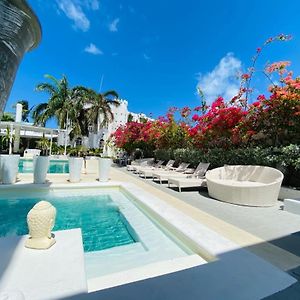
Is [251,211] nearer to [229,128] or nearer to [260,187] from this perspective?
[260,187]

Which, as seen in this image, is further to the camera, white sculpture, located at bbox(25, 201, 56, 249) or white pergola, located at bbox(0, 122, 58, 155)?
white pergola, located at bbox(0, 122, 58, 155)

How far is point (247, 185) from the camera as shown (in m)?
6.31

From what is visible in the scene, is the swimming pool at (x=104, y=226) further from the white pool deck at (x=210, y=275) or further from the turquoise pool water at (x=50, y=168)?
the turquoise pool water at (x=50, y=168)

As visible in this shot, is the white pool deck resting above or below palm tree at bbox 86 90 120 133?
below

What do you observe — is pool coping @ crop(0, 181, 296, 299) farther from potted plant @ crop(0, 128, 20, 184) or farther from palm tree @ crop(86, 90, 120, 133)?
palm tree @ crop(86, 90, 120, 133)

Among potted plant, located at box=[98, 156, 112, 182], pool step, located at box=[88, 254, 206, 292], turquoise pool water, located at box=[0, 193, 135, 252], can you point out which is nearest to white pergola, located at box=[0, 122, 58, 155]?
potted plant, located at box=[98, 156, 112, 182]

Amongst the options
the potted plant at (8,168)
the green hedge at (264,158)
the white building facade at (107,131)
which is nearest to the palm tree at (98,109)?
the white building facade at (107,131)

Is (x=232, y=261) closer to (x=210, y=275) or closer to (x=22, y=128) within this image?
(x=210, y=275)

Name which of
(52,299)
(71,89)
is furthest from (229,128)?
(71,89)

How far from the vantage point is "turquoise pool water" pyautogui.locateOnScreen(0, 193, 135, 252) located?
430cm

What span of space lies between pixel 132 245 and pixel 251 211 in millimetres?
3323

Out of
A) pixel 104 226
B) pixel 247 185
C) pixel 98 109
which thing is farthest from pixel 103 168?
pixel 98 109

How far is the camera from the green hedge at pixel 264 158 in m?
6.91

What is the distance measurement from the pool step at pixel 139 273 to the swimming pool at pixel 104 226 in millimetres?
435
